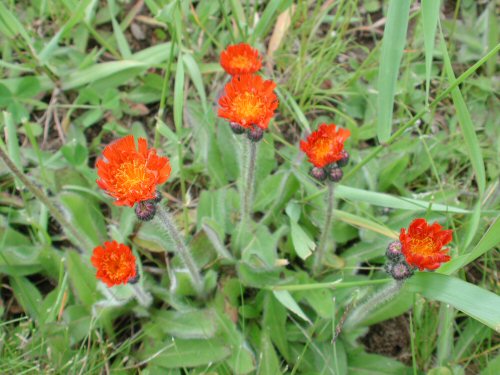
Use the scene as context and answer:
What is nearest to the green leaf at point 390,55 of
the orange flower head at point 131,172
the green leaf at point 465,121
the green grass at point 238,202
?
the green grass at point 238,202

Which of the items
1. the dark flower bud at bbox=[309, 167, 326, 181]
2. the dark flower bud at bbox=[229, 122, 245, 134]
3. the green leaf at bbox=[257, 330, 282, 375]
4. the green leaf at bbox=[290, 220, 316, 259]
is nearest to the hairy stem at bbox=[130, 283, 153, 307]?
the green leaf at bbox=[257, 330, 282, 375]

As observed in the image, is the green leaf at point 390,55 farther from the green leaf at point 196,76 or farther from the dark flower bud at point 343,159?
the green leaf at point 196,76

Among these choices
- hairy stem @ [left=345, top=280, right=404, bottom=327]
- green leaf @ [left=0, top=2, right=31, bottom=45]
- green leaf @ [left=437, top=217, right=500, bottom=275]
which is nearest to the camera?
green leaf @ [left=437, top=217, right=500, bottom=275]

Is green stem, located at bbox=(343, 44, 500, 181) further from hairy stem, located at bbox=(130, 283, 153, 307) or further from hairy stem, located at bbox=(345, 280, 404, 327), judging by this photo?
hairy stem, located at bbox=(130, 283, 153, 307)

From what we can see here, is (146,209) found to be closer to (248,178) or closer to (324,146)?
(248,178)

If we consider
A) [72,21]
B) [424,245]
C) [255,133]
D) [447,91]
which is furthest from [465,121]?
[72,21]

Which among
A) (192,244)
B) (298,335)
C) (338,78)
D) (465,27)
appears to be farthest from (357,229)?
(465,27)
